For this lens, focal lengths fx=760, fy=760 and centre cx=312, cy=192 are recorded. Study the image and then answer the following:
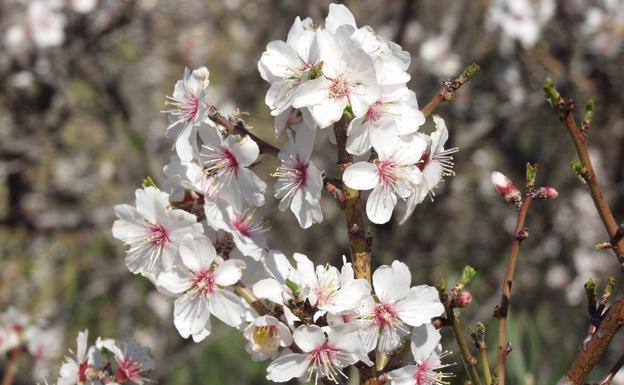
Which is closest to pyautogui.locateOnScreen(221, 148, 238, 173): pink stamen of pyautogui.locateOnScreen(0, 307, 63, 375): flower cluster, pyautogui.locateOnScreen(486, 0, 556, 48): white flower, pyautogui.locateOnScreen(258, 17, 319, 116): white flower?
pyautogui.locateOnScreen(258, 17, 319, 116): white flower

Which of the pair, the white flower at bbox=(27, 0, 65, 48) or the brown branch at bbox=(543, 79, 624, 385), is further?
the white flower at bbox=(27, 0, 65, 48)

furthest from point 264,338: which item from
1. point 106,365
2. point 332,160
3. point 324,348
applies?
point 332,160

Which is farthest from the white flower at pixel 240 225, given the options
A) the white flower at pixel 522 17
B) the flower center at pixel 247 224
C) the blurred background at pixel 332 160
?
the white flower at pixel 522 17

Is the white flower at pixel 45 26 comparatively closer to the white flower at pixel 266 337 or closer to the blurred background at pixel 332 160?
the blurred background at pixel 332 160

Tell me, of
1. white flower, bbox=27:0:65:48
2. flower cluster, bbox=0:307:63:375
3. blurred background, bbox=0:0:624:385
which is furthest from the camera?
white flower, bbox=27:0:65:48

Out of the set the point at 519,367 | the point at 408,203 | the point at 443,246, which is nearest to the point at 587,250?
the point at 443,246

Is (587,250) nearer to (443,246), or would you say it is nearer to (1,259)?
(443,246)

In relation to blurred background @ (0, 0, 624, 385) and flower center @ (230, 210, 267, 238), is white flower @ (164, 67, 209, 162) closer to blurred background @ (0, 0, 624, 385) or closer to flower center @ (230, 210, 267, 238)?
flower center @ (230, 210, 267, 238)
